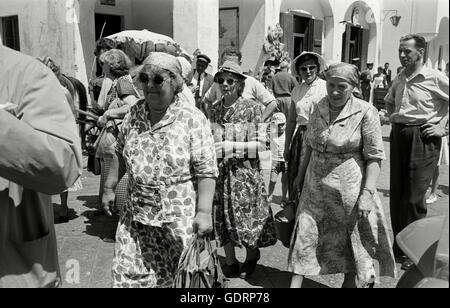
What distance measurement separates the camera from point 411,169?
4.48m

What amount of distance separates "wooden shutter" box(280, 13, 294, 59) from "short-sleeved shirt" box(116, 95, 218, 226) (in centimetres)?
1207

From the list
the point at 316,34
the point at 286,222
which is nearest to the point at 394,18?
the point at 316,34

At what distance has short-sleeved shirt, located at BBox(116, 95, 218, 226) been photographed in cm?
268

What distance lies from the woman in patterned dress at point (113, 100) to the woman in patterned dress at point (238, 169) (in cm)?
119

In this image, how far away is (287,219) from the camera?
379 cm

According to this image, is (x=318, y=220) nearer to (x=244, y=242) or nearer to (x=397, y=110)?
(x=244, y=242)

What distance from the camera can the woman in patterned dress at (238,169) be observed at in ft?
12.7

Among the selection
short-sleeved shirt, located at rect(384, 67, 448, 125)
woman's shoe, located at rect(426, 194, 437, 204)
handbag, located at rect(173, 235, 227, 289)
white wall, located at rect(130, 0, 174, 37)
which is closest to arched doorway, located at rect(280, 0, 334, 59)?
white wall, located at rect(130, 0, 174, 37)

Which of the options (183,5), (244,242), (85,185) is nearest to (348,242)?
(244,242)

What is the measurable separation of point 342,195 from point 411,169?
1459 mm

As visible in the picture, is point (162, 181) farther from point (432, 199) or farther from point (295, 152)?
point (432, 199)

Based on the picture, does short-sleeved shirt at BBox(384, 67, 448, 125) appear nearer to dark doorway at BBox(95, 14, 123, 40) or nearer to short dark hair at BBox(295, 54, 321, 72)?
short dark hair at BBox(295, 54, 321, 72)

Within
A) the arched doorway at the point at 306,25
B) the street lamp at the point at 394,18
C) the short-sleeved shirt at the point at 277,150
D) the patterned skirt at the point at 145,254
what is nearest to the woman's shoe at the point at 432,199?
the short-sleeved shirt at the point at 277,150

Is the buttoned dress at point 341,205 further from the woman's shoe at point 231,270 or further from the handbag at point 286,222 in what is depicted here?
the woman's shoe at point 231,270
